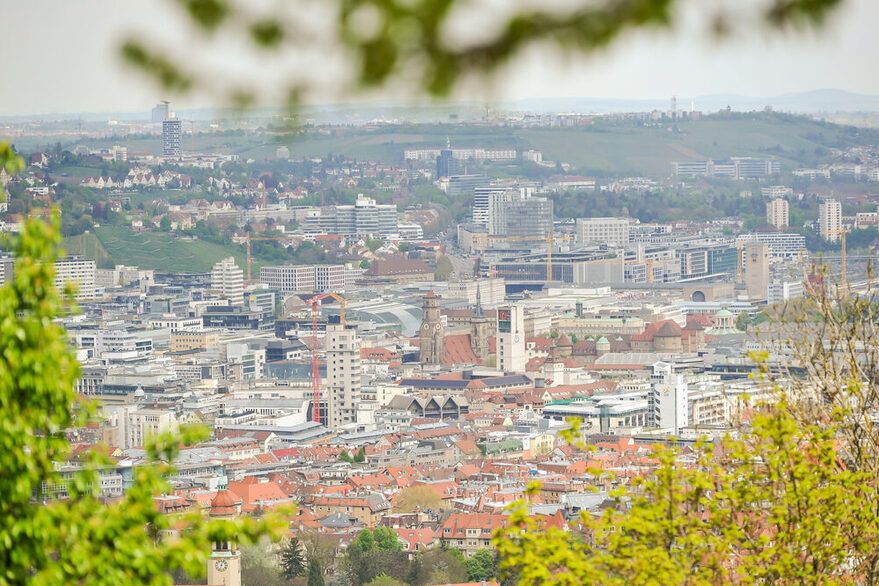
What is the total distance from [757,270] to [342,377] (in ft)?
58.0

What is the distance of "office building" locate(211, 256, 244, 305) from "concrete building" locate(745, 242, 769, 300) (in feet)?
40.9

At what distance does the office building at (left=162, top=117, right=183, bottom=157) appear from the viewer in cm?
5887

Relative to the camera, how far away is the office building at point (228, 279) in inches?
1548

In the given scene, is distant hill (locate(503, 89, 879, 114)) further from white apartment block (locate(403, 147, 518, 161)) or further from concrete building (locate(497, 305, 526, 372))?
concrete building (locate(497, 305, 526, 372))

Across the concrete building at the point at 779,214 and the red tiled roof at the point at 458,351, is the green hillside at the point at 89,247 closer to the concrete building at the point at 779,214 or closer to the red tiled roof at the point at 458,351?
the red tiled roof at the point at 458,351

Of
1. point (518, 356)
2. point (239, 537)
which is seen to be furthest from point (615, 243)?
point (239, 537)

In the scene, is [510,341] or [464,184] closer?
[510,341]

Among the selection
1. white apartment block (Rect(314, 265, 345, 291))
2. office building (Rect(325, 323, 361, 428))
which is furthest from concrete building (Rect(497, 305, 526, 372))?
white apartment block (Rect(314, 265, 345, 291))

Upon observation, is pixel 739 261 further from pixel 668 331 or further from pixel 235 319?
pixel 235 319

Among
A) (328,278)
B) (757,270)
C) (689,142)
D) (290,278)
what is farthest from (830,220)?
(689,142)

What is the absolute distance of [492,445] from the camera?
21.6 metres

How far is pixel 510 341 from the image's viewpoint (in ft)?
95.6

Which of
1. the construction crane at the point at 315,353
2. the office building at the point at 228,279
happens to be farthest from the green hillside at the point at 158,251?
the construction crane at the point at 315,353

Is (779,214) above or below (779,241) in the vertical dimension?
above
